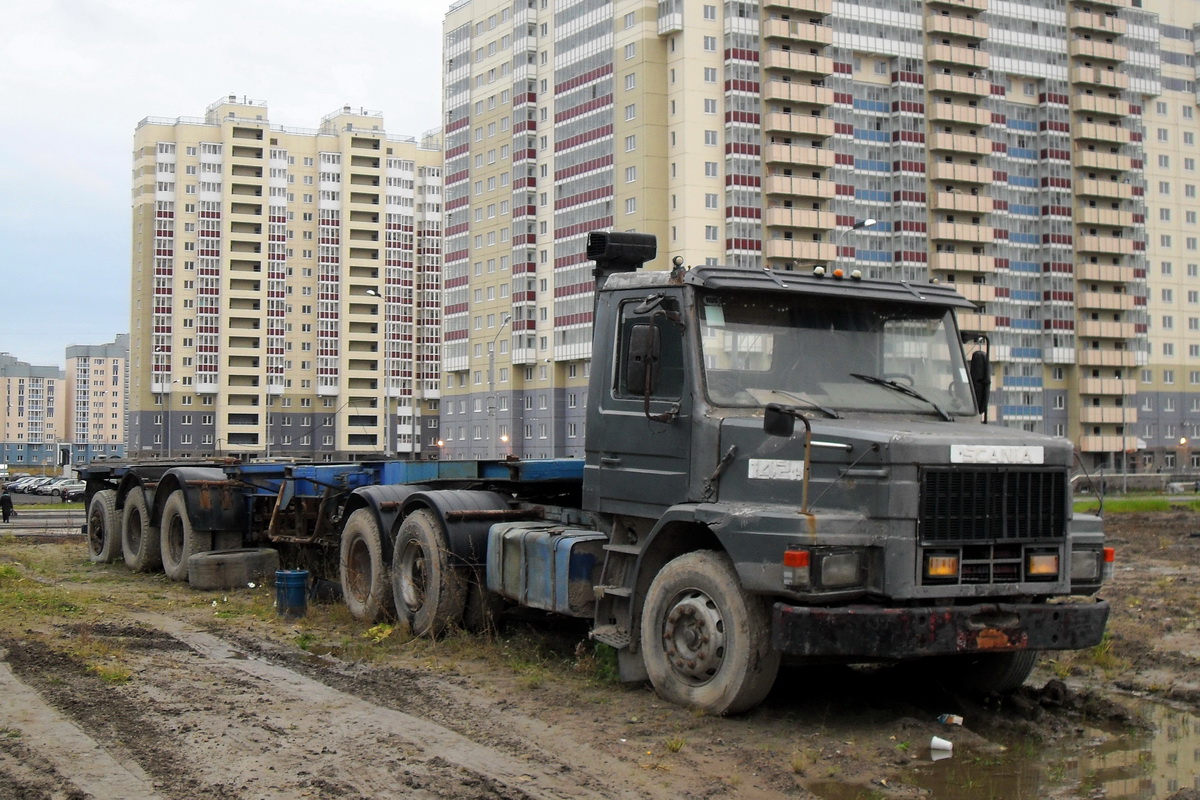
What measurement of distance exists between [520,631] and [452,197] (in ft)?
291

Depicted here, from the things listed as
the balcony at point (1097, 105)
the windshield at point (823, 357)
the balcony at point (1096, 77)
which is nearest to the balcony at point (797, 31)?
the balcony at point (1096, 77)

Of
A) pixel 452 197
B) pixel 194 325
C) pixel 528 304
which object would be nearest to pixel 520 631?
pixel 528 304

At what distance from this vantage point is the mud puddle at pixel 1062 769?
6.97 m

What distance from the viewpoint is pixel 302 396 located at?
122250 mm

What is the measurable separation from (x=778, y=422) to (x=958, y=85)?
85.8 meters

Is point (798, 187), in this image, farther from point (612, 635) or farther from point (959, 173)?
point (612, 635)

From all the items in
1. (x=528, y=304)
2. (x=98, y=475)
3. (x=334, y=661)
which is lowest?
(x=334, y=661)

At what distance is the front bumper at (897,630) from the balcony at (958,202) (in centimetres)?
8341

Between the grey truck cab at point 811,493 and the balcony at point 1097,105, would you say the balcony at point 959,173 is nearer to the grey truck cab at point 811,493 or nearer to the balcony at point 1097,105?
the balcony at point 1097,105

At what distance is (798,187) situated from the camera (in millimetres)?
79250

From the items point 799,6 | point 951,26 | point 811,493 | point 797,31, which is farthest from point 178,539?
point 951,26

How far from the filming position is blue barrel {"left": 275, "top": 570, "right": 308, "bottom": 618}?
1370 centimetres

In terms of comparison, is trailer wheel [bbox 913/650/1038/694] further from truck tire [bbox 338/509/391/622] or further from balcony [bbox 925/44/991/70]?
balcony [bbox 925/44/991/70]

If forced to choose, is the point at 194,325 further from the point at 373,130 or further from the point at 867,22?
the point at 867,22
